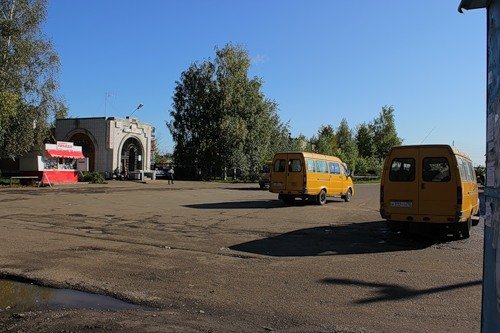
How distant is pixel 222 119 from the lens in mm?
51312

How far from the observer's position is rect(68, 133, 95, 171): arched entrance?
154 feet

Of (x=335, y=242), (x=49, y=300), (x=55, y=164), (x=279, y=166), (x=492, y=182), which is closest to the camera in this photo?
A: (x=492, y=182)

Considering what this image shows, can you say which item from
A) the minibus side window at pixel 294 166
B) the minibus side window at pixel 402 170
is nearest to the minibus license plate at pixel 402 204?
the minibus side window at pixel 402 170

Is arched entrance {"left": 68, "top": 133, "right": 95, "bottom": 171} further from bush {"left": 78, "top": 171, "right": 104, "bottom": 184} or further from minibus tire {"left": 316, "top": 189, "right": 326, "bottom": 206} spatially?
minibus tire {"left": 316, "top": 189, "right": 326, "bottom": 206}

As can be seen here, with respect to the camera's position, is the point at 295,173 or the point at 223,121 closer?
the point at 295,173

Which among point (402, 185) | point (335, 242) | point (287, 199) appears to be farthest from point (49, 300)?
point (287, 199)

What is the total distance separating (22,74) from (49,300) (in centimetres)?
3011

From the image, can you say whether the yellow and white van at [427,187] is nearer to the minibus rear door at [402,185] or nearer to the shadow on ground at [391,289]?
the minibus rear door at [402,185]

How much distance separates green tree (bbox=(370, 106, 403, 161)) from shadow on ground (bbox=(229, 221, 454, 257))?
60321 millimetres

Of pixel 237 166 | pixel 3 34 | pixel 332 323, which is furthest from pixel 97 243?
pixel 237 166

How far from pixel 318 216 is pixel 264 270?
354 inches

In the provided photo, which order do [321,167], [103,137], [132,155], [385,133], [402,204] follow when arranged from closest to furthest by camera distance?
1. [402,204]
2. [321,167]
3. [103,137]
4. [132,155]
5. [385,133]

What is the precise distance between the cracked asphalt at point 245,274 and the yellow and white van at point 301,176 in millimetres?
6190

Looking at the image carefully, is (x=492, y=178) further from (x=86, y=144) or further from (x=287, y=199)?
(x=86, y=144)
